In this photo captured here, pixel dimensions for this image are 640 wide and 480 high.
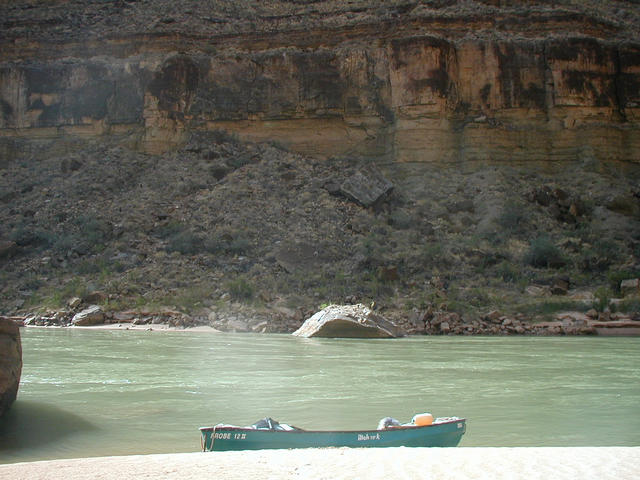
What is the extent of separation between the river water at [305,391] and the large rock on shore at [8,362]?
231 mm

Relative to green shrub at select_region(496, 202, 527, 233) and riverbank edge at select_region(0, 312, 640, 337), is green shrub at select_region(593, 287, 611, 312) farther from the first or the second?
green shrub at select_region(496, 202, 527, 233)

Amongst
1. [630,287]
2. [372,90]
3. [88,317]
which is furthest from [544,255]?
[88,317]

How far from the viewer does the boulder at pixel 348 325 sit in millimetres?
16375

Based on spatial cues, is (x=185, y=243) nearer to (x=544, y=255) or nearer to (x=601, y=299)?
(x=544, y=255)

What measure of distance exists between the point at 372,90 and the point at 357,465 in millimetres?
26485

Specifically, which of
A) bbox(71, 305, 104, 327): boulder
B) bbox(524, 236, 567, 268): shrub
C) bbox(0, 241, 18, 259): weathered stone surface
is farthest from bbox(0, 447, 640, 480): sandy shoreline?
bbox(0, 241, 18, 259): weathered stone surface

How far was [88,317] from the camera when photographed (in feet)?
63.9

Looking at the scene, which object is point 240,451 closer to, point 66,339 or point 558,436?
point 558,436

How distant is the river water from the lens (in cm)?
614

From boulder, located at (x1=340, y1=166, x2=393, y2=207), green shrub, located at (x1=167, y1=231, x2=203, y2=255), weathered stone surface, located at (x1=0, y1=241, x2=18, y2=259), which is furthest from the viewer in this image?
boulder, located at (x1=340, y1=166, x2=393, y2=207)

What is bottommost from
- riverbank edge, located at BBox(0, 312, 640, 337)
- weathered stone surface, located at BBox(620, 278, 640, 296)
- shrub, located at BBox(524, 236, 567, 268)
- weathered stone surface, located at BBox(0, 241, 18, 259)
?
riverbank edge, located at BBox(0, 312, 640, 337)

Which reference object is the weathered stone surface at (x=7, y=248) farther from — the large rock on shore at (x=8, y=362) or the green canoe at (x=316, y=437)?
the green canoe at (x=316, y=437)

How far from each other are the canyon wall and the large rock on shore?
77.4 ft

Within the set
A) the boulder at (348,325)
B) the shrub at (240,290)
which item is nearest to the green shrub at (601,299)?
the boulder at (348,325)
